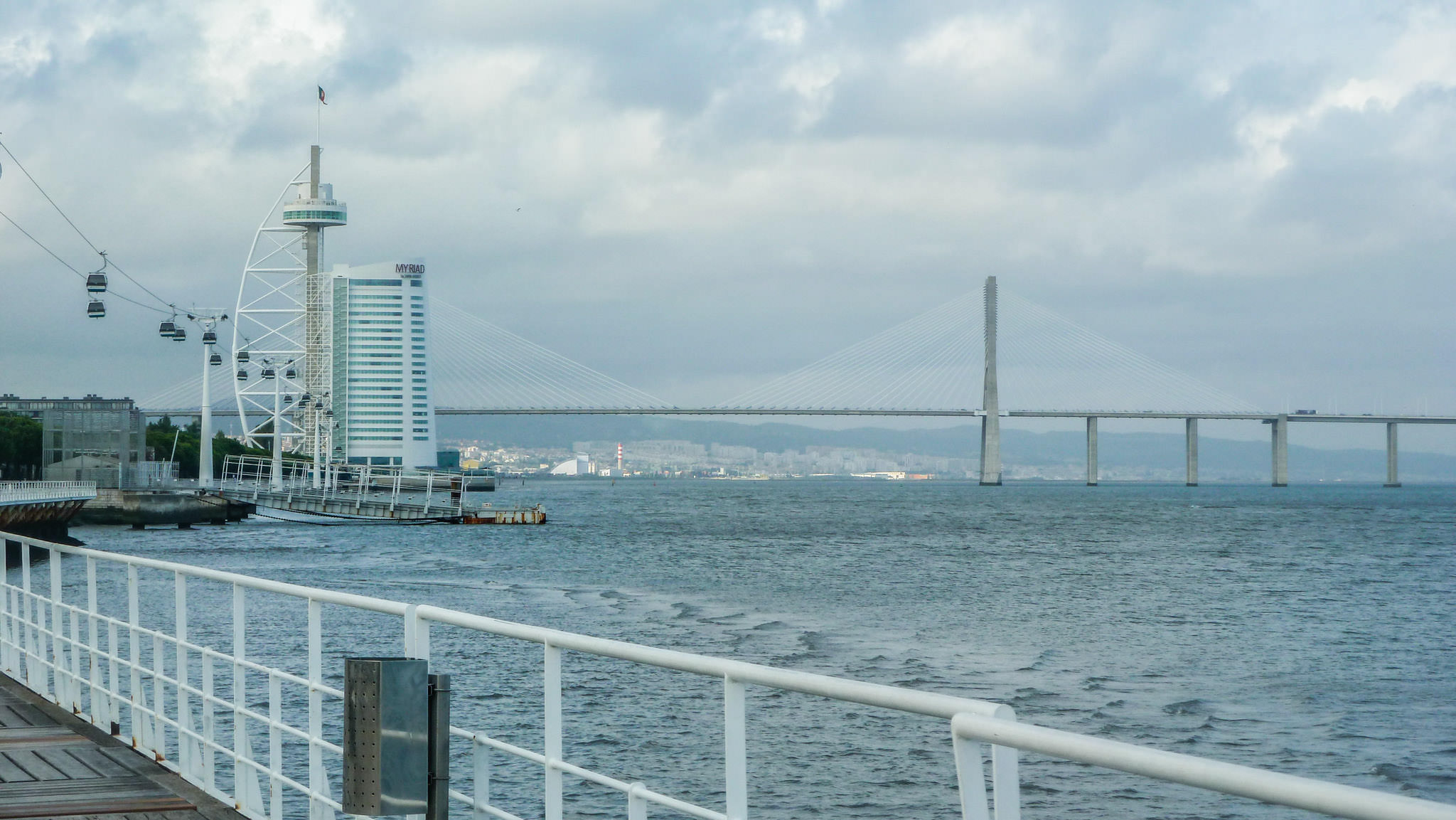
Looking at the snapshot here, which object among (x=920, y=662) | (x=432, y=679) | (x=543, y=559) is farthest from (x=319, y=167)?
(x=432, y=679)

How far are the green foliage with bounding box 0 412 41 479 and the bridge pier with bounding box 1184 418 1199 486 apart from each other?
80379 millimetres

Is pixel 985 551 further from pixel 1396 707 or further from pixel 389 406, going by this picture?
pixel 389 406

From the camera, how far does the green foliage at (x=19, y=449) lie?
76312 millimetres

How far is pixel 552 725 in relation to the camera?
372 centimetres

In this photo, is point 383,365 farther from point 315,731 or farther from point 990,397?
point 315,731

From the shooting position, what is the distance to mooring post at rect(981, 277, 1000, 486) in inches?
4203

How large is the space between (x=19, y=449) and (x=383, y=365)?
71.5m

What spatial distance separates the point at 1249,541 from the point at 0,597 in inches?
1942

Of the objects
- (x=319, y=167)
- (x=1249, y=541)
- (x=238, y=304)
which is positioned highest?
(x=319, y=167)

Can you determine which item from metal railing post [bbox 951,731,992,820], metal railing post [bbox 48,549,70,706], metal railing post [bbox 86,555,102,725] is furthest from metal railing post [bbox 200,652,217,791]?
metal railing post [bbox 951,731,992,820]

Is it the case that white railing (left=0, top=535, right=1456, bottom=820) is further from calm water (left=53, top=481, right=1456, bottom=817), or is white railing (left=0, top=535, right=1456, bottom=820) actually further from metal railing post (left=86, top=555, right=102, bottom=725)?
calm water (left=53, top=481, right=1456, bottom=817)

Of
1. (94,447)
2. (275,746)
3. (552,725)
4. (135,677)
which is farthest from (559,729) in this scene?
(94,447)

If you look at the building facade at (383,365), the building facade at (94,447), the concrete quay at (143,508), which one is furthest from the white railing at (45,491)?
the building facade at (383,365)

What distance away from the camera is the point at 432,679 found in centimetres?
402
